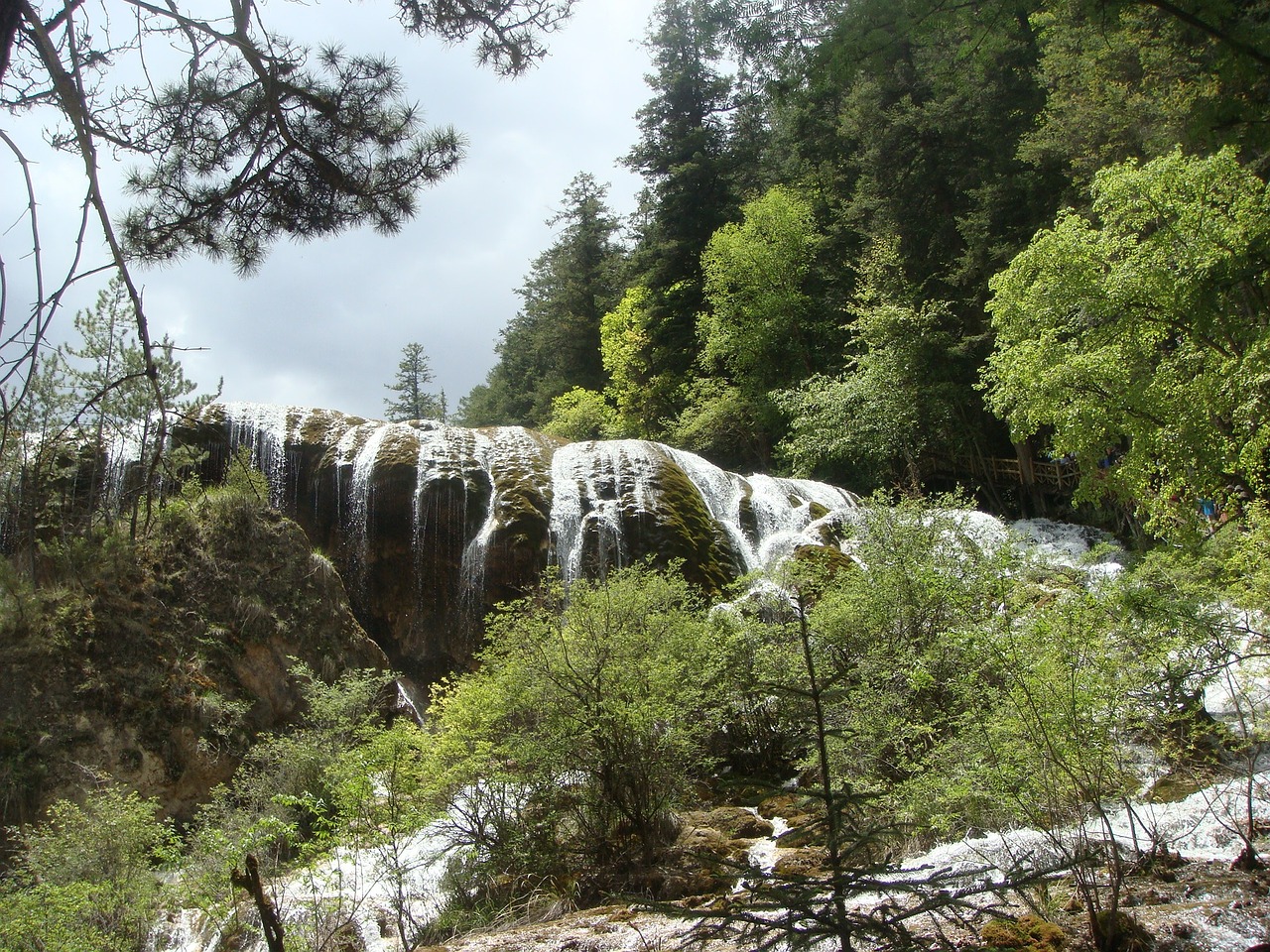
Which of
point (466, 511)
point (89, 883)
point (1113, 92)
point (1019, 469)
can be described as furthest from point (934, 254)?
point (89, 883)

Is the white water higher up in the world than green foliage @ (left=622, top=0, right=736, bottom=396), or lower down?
lower down

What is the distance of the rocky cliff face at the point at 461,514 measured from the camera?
1538 cm

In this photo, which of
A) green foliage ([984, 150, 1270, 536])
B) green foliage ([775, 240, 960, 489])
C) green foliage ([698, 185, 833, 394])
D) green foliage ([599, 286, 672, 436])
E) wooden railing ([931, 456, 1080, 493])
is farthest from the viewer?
green foliage ([599, 286, 672, 436])

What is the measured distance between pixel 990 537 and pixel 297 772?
12.8 metres

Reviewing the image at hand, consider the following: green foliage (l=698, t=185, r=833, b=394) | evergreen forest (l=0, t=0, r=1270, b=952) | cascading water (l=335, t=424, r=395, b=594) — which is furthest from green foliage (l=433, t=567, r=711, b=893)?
green foliage (l=698, t=185, r=833, b=394)

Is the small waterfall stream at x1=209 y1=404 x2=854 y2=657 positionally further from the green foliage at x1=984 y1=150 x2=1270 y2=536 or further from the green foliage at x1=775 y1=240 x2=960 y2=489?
the green foliage at x1=775 y1=240 x2=960 y2=489

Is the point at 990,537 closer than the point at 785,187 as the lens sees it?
Yes

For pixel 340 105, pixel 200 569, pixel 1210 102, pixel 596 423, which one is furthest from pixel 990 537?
pixel 596 423

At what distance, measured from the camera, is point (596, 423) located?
35.0 meters

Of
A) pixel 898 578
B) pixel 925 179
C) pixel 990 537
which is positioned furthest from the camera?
pixel 925 179

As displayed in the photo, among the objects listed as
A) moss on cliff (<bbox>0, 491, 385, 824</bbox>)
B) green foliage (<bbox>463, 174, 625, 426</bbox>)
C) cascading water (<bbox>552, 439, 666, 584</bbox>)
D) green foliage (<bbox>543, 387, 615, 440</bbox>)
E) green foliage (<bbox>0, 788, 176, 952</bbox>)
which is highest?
green foliage (<bbox>463, 174, 625, 426</bbox>)

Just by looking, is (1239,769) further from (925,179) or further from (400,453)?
(925,179)

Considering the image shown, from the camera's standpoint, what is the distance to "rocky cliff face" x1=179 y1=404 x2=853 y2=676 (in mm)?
15375

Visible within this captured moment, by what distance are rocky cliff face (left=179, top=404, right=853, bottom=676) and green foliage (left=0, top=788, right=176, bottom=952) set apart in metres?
6.96
